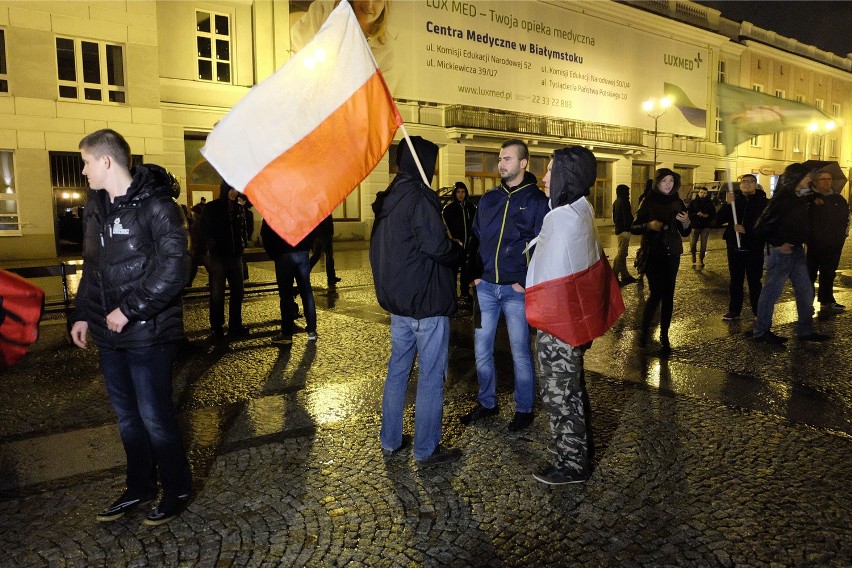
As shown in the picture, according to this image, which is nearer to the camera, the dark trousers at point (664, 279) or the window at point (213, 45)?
the dark trousers at point (664, 279)

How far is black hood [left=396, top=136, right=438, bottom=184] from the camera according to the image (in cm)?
374

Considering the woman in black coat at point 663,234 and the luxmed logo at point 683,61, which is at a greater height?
the luxmed logo at point 683,61

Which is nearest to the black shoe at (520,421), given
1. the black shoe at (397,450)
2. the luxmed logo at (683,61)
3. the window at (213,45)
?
the black shoe at (397,450)

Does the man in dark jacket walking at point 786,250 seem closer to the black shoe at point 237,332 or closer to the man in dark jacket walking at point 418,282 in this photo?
the man in dark jacket walking at point 418,282

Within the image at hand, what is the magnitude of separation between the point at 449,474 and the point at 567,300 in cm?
123

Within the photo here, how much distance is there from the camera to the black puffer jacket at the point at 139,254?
311 cm

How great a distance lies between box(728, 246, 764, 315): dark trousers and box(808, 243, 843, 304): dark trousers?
65cm

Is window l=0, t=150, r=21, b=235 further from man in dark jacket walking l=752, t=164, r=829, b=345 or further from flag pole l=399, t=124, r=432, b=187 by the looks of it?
man in dark jacket walking l=752, t=164, r=829, b=345

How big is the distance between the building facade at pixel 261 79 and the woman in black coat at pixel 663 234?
13.3 m

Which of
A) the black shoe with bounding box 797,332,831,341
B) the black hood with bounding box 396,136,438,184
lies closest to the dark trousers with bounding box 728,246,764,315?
the black shoe with bounding box 797,332,831,341

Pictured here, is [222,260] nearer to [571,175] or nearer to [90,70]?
[571,175]

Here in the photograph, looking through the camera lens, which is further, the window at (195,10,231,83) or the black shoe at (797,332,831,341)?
the window at (195,10,231,83)

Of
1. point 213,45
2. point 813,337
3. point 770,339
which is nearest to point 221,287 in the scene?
point 770,339

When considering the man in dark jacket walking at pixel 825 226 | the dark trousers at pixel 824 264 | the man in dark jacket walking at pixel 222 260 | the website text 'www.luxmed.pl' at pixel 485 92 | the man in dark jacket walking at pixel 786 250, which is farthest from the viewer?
the website text 'www.luxmed.pl' at pixel 485 92
